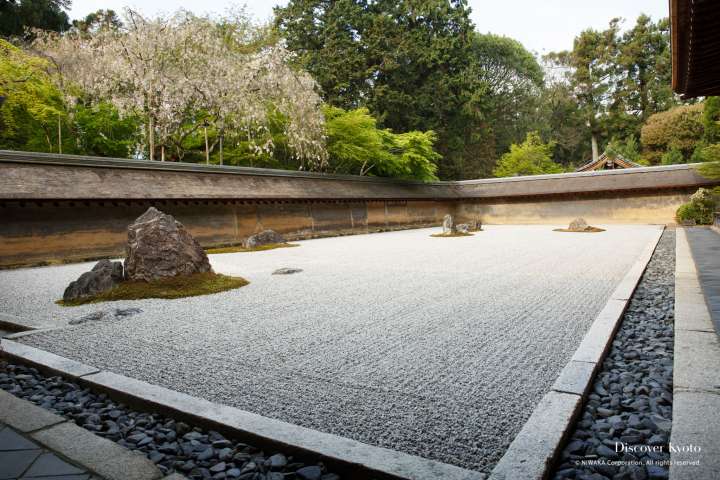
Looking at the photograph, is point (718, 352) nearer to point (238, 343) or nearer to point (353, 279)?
point (238, 343)

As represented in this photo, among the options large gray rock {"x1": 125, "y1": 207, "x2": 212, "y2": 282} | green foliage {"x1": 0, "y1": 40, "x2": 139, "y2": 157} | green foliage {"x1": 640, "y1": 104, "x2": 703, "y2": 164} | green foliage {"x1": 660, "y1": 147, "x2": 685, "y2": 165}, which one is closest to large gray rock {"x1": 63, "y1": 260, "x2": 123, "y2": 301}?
large gray rock {"x1": 125, "y1": 207, "x2": 212, "y2": 282}

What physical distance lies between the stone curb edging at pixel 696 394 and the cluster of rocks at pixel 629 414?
→ 3.3 inches

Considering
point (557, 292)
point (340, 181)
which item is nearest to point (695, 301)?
point (557, 292)

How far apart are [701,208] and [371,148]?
43.4ft

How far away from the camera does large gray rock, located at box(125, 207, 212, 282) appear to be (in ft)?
19.3

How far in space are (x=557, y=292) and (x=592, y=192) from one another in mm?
18112

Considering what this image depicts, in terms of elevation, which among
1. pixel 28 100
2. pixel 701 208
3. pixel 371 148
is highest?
pixel 28 100

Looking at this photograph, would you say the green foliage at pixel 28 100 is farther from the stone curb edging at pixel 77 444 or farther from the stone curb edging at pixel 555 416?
the stone curb edging at pixel 555 416

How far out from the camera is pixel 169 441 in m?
2.13

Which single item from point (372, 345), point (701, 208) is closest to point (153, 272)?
point (372, 345)

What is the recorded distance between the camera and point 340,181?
17984mm

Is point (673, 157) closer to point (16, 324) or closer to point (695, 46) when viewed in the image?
point (695, 46)

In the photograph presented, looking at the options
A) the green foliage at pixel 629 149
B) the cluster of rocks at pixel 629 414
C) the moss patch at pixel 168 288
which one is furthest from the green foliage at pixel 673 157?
the moss patch at pixel 168 288

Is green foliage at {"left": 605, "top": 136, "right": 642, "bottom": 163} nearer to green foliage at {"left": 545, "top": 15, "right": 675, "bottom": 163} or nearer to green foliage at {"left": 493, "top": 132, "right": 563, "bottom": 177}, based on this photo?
green foliage at {"left": 545, "top": 15, "right": 675, "bottom": 163}
